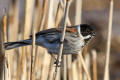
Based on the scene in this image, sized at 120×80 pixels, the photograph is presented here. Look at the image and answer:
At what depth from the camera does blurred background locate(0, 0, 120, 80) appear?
348 cm

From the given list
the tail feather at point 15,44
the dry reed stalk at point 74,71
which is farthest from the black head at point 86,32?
the tail feather at point 15,44

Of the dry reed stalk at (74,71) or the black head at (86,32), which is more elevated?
the black head at (86,32)

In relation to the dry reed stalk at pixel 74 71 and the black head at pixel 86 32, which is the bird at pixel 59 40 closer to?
the black head at pixel 86 32

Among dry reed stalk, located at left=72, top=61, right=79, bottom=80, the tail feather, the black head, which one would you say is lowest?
dry reed stalk, located at left=72, top=61, right=79, bottom=80

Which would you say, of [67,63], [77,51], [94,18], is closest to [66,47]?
[77,51]

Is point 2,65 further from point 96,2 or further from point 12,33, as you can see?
point 96,2

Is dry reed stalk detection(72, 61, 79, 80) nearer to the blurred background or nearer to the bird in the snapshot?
the blurred background

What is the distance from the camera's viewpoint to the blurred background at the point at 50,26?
3.48m

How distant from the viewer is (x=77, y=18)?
13.1ft

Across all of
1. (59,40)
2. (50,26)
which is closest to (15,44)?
(59,40)

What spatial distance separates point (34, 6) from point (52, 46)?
3.28ft

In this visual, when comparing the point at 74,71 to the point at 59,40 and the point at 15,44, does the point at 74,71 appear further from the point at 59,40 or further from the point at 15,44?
the point at 15,44

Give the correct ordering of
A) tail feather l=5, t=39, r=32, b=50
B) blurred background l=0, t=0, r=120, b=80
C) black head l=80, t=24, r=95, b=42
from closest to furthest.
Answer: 1. tail feather l=5, t=39, r=32, b=50
2. blurred background l=0, t=0, r=120, b=80
3. black head l=80, t=24, r=95, b=42

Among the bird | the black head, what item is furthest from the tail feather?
the black head
